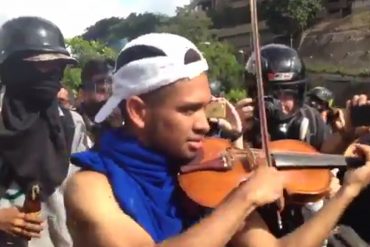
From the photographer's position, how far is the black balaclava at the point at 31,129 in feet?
14.9

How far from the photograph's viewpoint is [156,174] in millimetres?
2881

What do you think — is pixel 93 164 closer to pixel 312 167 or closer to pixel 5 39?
pixel 312 167

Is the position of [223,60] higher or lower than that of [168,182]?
lower

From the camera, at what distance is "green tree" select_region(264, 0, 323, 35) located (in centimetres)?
5275

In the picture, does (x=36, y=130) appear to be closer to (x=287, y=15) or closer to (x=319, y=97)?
(x=319, y=97)

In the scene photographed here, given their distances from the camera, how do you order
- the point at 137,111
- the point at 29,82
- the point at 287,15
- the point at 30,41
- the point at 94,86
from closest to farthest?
1. the point at 137,111
2. the point at 29,82
3. the point at 30,41
4. the point at 94,86
5. the point at 287,15

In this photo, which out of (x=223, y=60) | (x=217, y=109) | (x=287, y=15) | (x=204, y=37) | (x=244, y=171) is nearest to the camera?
(x=244, y=171)

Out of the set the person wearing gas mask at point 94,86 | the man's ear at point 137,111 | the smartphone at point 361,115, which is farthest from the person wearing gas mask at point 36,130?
the man's ear at point 137,111

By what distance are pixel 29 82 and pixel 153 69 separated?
1808mm

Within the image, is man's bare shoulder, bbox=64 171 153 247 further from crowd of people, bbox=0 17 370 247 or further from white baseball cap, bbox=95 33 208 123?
white baseball cap, bbox=95 33 208 123

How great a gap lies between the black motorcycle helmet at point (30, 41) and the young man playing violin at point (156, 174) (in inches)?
68.4

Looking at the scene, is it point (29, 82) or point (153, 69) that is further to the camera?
point (29, 82)

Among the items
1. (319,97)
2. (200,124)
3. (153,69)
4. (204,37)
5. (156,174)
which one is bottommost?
(204,37)

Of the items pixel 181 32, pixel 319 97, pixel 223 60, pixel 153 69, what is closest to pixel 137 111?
pixel 153 69
